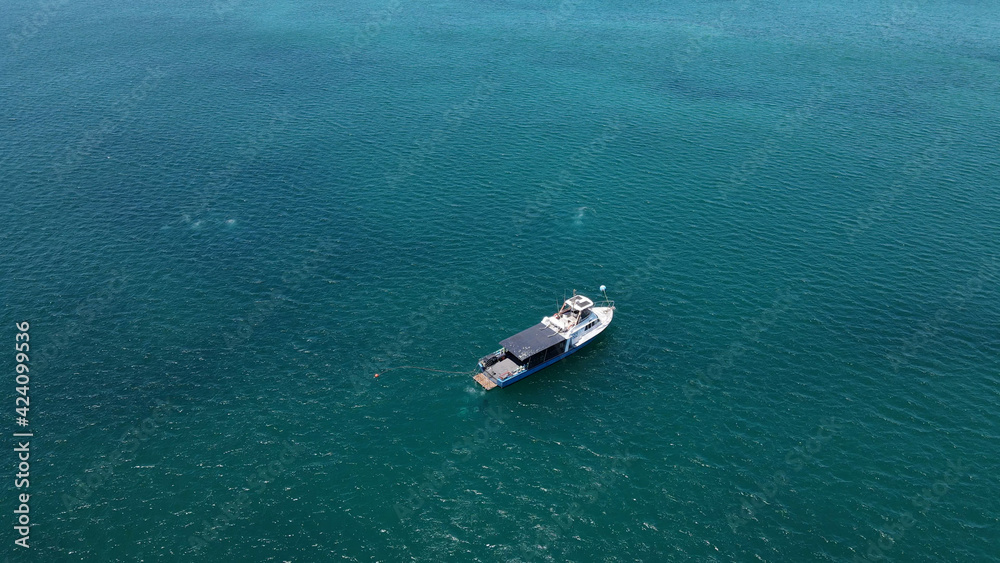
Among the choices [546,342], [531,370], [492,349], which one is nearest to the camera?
[531,370]

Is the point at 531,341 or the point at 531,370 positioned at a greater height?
the point at 531,341

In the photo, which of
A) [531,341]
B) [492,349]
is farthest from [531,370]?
[492,349]

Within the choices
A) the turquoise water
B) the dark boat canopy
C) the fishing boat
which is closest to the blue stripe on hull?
the fishing boat

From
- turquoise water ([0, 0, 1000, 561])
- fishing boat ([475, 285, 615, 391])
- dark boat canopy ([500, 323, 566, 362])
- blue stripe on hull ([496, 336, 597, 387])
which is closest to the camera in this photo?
turquoise water ([0, 0, 1000, 561])

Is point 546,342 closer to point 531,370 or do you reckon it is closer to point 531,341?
point 531,341

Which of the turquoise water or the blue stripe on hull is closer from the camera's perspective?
the turquoise water

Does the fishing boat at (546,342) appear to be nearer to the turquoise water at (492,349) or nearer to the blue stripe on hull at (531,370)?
the blue stripe on hull at (531,370)

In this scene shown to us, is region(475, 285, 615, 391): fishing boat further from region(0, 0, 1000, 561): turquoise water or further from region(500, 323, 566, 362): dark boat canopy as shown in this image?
region(0, 0, 1000, 561): turquoise water

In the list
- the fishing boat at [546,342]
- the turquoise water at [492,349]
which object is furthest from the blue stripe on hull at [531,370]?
the turquoise water at [492,349]

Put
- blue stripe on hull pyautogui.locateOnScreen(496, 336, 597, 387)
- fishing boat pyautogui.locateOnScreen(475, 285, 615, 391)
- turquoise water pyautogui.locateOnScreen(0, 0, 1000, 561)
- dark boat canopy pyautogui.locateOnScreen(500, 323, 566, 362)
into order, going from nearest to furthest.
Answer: turquoise water pyautogui.locateOnScreen(0, 0, 1000, 561) < blue stripe on hull pyautogui.locateOnScreen(496, 336, 597, 387) < fishing boat pyautogui.locateOnScreen(475, 285, 615, 391) < dark boat canopy pyautogui.locateOnScreen(500, 323, 566, 362)

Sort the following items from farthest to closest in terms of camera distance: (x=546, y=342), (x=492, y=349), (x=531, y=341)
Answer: (x=492, y=349) < (x=531, y=341) < (x=546, y=342)
